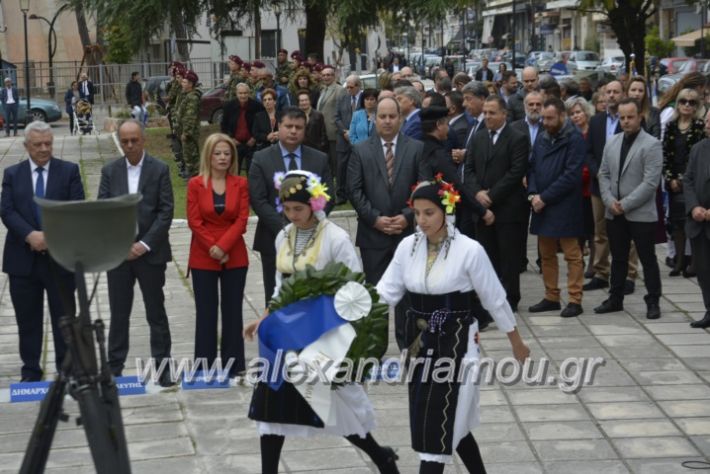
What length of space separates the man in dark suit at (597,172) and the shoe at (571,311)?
92 centimetres

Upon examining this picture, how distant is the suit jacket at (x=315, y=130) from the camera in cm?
1772

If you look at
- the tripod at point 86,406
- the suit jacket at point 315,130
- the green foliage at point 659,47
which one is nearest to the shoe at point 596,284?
the suit jacket at point 315,130

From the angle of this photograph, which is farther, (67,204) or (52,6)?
(52,6)

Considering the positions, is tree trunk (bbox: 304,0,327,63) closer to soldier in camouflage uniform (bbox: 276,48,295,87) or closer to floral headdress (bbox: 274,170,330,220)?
soldier in camouflage uniform (bbox: 276,48,295,87)

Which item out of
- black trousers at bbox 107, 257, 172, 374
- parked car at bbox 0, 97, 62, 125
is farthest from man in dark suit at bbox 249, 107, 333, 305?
parked car at bbox 0, 97, 62, 125

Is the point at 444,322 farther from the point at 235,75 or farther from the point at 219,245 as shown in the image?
the point at 235,75

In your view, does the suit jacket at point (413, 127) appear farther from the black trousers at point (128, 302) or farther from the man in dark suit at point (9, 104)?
the man in dark suit at point (9, 104)

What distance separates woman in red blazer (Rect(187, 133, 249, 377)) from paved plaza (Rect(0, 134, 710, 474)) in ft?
1.46

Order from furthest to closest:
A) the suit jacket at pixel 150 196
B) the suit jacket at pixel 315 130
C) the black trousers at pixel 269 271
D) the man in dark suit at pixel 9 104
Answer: the man in dark suit at pixel 9 104 < the suit jacket at pixel 315 130 < the black trousers at pixel 269 271 < the suit jacket at pixel 150 196

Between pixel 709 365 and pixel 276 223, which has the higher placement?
pixel 276 223

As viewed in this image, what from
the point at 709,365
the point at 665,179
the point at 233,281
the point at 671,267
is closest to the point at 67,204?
the point at 233,281

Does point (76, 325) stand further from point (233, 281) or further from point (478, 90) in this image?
point (478, 90)

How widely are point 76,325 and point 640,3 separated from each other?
93.0 feet

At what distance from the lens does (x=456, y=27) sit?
120312 mm
